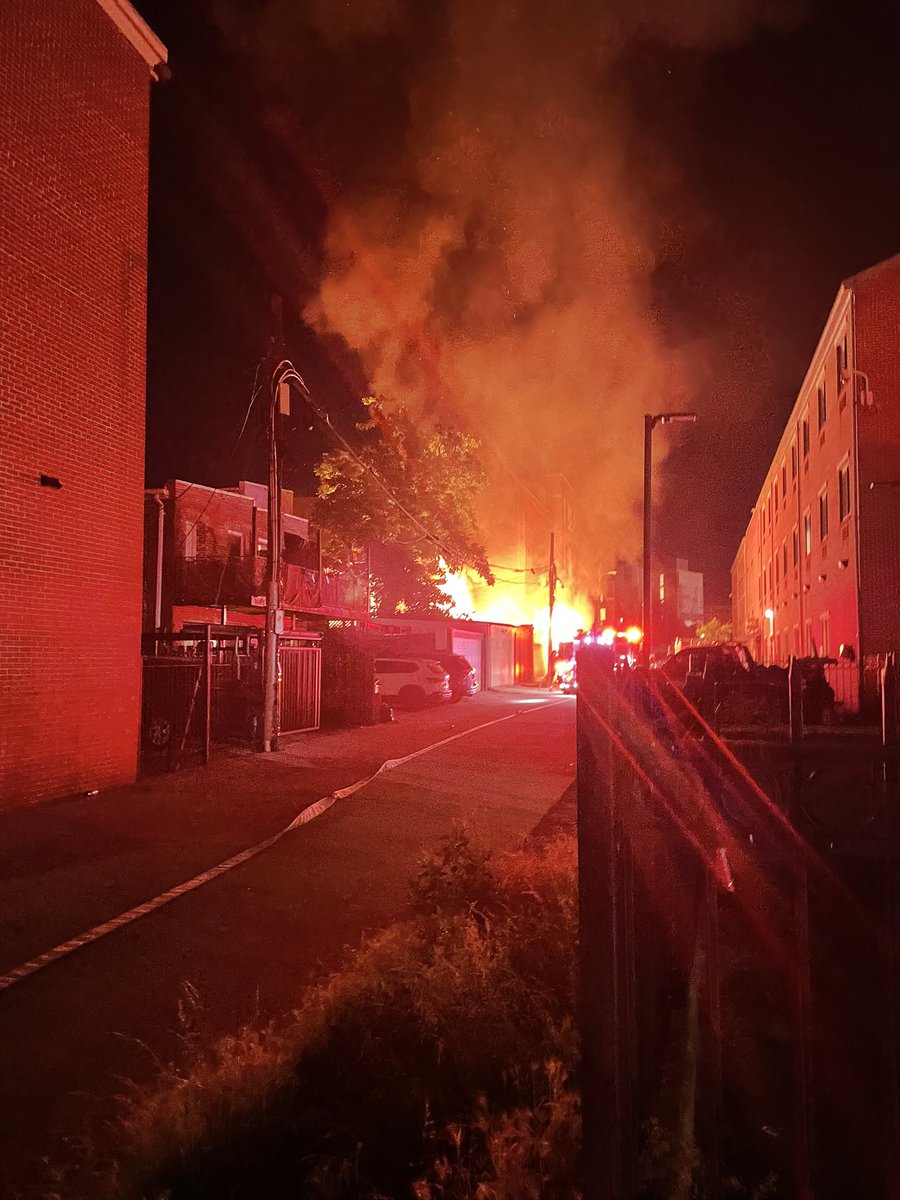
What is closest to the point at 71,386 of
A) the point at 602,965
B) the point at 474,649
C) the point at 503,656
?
the point at 602,965

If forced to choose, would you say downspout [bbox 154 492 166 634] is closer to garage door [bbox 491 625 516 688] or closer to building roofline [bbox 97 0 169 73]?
building roofline [bbox 97 0 169 73]

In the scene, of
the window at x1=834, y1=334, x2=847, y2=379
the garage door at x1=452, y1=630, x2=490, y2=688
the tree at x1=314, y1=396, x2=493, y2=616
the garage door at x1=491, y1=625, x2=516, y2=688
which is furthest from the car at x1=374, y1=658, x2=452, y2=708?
the garage door at x1=491, y1=625, x2=516, y2=688

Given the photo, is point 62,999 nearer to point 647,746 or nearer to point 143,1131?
point 143,1131

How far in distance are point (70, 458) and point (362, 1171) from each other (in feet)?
29.3

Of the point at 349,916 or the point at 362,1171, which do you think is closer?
the point at 362,1171

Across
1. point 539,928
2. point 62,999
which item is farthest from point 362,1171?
point 62,999

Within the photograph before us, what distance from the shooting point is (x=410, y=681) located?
1144 inches

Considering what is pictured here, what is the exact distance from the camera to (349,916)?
5926 millimetres

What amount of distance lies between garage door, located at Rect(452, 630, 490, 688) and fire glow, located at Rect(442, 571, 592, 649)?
13.5 feet

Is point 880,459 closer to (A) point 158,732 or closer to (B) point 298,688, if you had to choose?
(B) point 298,688

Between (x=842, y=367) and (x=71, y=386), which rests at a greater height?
(x=842, y=367)

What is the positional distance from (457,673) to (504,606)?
26.2m

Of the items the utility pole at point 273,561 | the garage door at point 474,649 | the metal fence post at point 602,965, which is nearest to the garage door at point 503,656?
the garage door at point 474,649

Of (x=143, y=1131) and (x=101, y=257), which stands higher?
(x=101, y=257)
